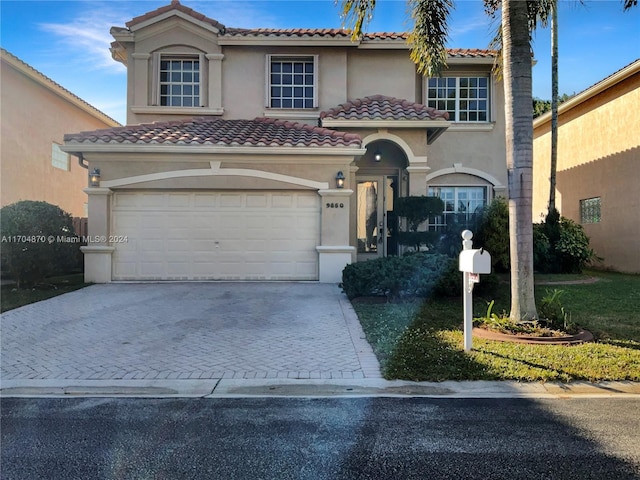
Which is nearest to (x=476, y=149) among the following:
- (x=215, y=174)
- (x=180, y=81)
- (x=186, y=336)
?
(x=215, y=174)

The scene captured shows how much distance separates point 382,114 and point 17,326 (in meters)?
10.1

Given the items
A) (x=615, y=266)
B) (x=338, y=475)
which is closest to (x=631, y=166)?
(x=615, y=266)

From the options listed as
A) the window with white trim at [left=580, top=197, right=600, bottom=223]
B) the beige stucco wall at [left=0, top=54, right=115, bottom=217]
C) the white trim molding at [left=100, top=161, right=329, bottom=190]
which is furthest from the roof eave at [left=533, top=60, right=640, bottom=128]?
the beige stucco wall at [left=0, top=54, right=115, bottom=217]

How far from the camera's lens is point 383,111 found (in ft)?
43.0

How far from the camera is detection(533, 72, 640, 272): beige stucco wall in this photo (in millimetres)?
13742

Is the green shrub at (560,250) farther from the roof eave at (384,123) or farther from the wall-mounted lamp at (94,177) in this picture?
the wall-mounted lamp at (94,177)

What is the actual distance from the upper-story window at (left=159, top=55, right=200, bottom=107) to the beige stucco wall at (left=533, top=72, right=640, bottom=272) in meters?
13.5

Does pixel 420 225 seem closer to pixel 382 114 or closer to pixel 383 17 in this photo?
pixel 382 114

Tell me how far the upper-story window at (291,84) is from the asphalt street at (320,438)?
11957 millimetres

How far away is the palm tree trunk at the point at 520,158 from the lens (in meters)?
6.66

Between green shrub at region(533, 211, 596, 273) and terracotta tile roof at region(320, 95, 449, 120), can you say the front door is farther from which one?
green shrub at region(533, 211, 596, 273)

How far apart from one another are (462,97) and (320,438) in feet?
45.8

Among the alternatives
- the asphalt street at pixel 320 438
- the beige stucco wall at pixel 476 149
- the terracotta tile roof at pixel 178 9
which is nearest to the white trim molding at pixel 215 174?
the beige stucco wall at pixel 476 149

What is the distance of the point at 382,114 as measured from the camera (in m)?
12.9
